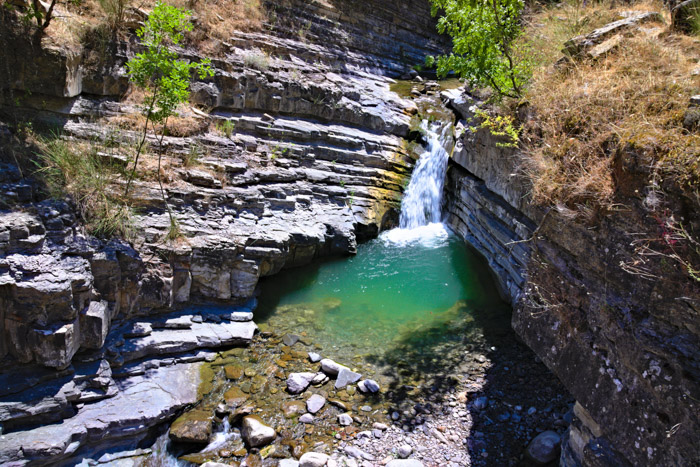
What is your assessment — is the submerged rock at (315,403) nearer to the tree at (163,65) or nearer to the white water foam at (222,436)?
the white water foam at (222,436)

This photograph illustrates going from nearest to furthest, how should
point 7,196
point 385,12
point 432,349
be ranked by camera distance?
point 7,196, point 432,349, point 385,12

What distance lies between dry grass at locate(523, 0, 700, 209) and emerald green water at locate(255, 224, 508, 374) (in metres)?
2.89

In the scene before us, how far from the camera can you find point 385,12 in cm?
1644

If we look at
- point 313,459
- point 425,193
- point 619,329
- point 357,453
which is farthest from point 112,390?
point 425,193

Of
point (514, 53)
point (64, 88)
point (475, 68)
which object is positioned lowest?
point (64, 88)

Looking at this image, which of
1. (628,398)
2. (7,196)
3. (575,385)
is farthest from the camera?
(7,196)

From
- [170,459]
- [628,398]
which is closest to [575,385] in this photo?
[628,398]

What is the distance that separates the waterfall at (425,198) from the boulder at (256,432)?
19.5ft

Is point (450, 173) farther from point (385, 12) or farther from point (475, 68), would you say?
point (385, 12)

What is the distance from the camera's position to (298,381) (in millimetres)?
5750

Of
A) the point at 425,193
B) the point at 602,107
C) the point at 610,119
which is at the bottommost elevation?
the point at 425,193

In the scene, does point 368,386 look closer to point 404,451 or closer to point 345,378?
point 345,378

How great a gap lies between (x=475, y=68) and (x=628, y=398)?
5277 mm

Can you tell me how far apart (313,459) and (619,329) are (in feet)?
11.1
